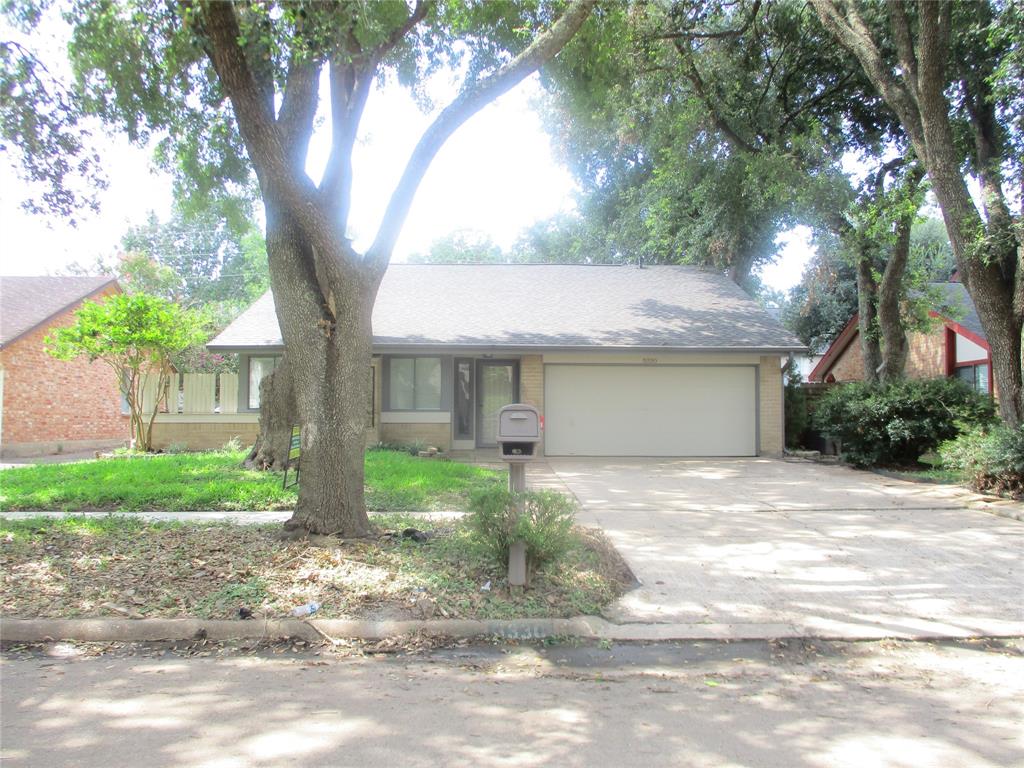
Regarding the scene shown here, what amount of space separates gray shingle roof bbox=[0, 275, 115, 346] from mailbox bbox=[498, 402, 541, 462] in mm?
18749

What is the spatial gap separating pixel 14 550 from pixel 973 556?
356 inches

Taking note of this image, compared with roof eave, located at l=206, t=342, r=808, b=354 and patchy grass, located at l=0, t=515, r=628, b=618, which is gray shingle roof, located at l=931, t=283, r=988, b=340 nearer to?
roof eave, located at l=206, t=342, r=808, b=354

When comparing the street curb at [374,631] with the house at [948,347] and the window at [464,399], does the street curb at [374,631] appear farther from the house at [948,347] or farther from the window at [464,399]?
the house at [948,347]

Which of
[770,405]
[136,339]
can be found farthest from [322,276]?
[770,405]

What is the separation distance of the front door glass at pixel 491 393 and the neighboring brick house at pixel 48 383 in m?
13.1

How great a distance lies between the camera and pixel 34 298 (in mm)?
22109

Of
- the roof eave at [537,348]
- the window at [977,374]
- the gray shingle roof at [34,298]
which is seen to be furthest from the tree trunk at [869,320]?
the gray shingle roof at [34,298]

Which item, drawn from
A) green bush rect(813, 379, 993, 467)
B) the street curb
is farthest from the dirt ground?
green bush rect(813, 379, 993, 467)

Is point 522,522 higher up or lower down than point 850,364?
lower down

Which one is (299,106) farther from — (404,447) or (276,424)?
(404,447)

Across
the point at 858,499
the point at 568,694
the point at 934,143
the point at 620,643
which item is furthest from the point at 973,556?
the point at 934,143

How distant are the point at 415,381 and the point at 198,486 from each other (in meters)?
7.09

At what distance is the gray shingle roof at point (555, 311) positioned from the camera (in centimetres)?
1535

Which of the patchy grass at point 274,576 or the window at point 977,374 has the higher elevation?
the window at point 977,374
